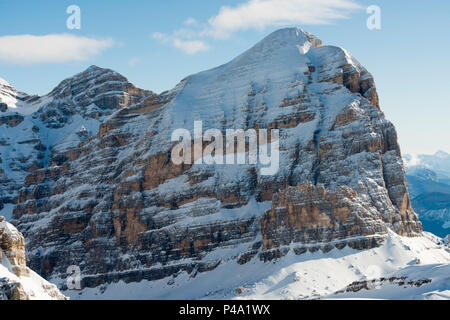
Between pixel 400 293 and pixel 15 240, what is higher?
pixel 15 240
